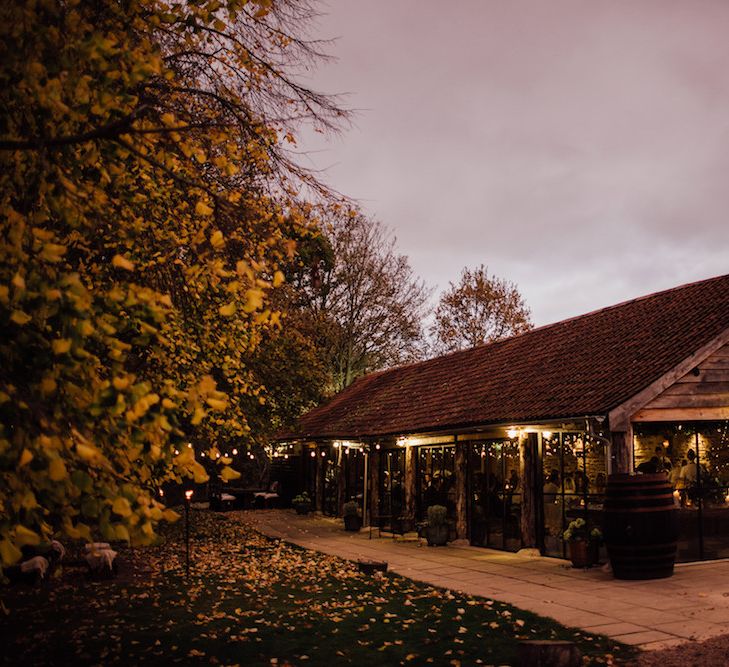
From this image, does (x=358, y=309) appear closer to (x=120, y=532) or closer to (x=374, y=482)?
(x=374, y=482)

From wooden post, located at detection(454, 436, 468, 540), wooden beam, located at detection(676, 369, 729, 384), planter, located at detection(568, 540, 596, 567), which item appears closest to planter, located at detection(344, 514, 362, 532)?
wooden post, located at detection(454, 436, 468, 540)

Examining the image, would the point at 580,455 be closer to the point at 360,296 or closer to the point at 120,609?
the point at 120,609

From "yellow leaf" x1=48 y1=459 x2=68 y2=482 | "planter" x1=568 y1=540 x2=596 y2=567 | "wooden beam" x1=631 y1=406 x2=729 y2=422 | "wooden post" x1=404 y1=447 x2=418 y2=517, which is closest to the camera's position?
"yellow leaf" x1=48 y1=459 x2=68 y2=482

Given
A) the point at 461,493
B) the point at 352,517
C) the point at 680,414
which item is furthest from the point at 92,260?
the point at 352,517

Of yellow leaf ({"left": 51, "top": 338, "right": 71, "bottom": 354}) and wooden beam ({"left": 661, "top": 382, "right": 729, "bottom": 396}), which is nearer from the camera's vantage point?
yellow leaf ({"left": 51, "top": 338, "right": 71, "bottom": 354})

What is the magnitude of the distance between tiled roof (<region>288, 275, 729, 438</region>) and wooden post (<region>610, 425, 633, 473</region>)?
556 mm

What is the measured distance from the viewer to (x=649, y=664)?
7148 mm

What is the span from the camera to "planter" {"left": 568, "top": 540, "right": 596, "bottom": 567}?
1345 cm

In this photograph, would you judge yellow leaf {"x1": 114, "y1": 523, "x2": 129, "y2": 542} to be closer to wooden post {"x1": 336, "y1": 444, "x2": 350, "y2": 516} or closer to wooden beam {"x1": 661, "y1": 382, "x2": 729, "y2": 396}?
wooden beam {"x1": 661, "y1": 382, "x2": 729, "y2": 396}

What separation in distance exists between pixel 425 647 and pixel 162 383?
416 cm

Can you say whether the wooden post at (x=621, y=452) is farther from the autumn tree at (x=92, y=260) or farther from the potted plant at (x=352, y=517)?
the potted plant at (x=352, y=517)

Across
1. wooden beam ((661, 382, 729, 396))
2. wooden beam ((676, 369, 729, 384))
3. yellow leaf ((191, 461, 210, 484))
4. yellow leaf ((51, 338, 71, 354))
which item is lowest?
yellow leaf ((191, 461, 210, 484))

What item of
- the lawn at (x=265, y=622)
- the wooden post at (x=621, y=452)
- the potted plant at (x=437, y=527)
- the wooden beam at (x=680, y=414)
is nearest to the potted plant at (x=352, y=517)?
the potted plant at (x=437, y=527)

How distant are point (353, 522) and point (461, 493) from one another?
213 inches
